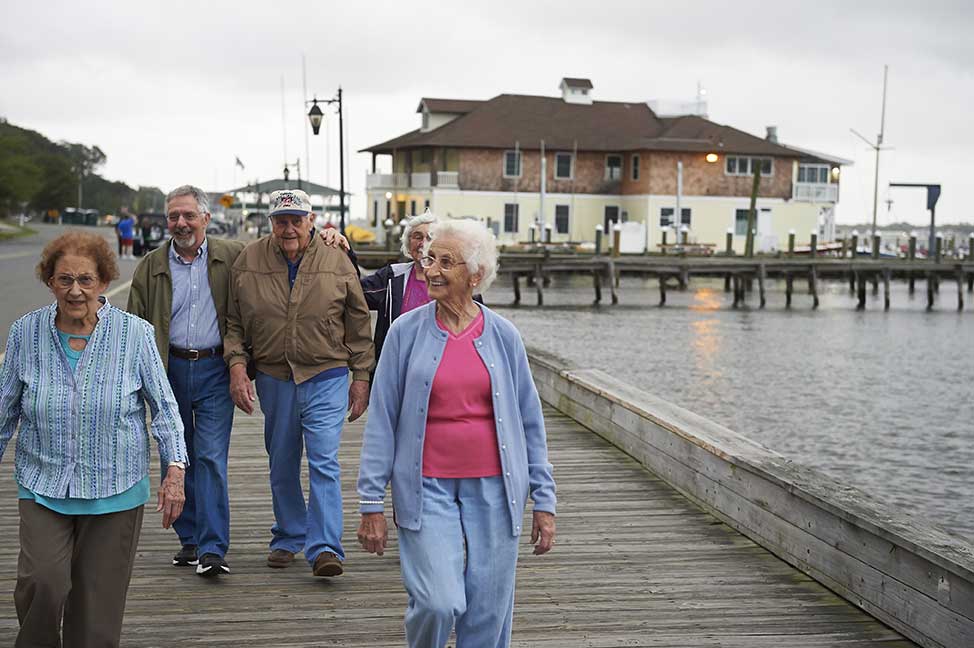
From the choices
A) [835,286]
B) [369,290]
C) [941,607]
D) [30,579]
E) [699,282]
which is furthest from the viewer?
[835,286]

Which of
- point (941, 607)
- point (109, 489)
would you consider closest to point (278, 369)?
point (109, 489)

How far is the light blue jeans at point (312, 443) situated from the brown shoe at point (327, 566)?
56 millimetres

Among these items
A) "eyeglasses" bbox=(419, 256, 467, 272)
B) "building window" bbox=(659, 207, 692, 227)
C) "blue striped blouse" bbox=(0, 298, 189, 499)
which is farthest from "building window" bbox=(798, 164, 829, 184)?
"blue striped blouse" bbox=(0, 298, 189, 499)

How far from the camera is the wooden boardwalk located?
5.34 meters

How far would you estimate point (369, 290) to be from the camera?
6.92 m

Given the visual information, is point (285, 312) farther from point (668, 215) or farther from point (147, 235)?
point (668, 215)

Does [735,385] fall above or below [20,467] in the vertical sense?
below

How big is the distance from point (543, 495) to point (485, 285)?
0.72 meters

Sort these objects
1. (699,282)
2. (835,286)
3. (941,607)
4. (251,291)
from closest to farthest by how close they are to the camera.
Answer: (941,607), (251,291), (699,282), (835,286)

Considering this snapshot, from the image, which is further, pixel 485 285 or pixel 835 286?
pixel 835 286

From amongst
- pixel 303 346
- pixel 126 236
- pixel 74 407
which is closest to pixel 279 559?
pixel 303 346

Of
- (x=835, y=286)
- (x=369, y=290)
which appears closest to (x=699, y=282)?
(x=835, y=286)

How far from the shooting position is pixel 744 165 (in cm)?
7388

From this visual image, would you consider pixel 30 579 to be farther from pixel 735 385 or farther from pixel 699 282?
pixel 699 282
